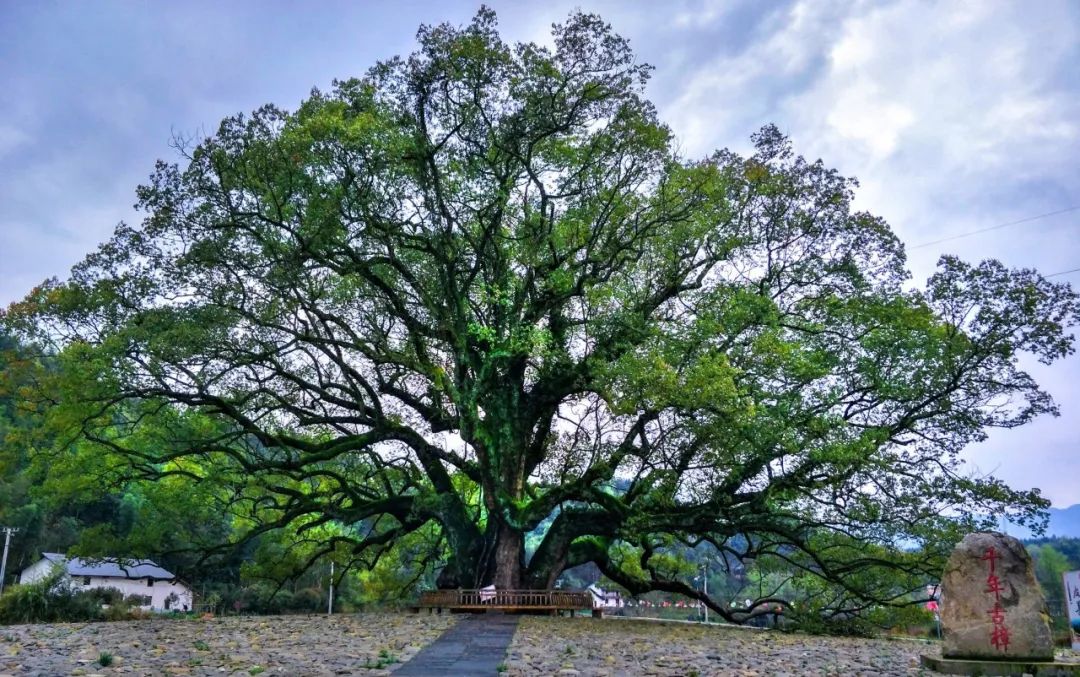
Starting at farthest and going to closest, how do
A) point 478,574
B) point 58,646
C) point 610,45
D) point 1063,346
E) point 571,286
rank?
point 478,574 → point 571,286 → point 610,45 → point 1063,346 → point 58,646

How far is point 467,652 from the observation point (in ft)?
29.1

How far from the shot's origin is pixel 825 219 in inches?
615

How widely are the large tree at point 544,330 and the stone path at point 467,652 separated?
367cm

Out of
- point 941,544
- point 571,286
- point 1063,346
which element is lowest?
point 941,544

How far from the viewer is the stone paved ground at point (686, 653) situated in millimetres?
7691

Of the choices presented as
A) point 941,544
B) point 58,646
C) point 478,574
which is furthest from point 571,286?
point 58,646

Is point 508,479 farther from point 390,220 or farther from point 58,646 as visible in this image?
point 58,646

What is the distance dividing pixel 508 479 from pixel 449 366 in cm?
276

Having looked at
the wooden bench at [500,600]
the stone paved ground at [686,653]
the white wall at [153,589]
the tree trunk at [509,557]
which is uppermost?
the tree trunk at [509,557]

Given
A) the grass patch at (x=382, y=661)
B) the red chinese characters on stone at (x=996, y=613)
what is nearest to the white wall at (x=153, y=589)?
the grass patch at (x=382, y=661)

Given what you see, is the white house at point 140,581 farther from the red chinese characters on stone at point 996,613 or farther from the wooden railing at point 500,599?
the red chinese characters on stone at point 996,613

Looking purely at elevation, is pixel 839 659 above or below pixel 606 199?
below

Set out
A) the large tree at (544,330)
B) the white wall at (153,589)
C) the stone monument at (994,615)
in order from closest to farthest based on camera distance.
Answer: the stone monument at (994,615) → the large tree at (544,330) → the white wall at (153,589)

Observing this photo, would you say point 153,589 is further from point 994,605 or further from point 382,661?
point 994,605
